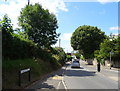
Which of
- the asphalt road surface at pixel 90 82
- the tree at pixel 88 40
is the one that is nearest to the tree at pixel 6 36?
the asphalt road surface at pixel 90 82

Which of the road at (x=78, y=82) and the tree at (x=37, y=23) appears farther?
the tree at (x=37, y=23)

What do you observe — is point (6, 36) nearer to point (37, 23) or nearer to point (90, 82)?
point (90, 82)

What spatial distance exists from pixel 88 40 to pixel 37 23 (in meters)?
38.7

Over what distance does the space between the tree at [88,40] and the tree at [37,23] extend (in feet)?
120

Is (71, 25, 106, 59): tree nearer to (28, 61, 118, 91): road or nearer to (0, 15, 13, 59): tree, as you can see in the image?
(28, 61, 118, 91): road

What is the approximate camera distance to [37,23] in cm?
2573

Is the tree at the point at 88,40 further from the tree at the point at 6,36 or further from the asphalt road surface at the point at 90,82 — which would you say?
the tree at the point at 6,36

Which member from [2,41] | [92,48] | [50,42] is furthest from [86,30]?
[2,41]

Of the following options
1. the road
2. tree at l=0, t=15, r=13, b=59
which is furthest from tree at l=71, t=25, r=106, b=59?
tree at l=0, t=15, r=13, b=59

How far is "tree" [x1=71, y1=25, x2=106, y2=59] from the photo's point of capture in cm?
6247

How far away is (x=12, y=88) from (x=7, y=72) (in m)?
1.25

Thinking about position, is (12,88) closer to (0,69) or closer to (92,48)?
(0,69)

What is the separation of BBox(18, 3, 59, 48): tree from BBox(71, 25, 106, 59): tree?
120ft

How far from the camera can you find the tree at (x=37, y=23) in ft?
84.0
